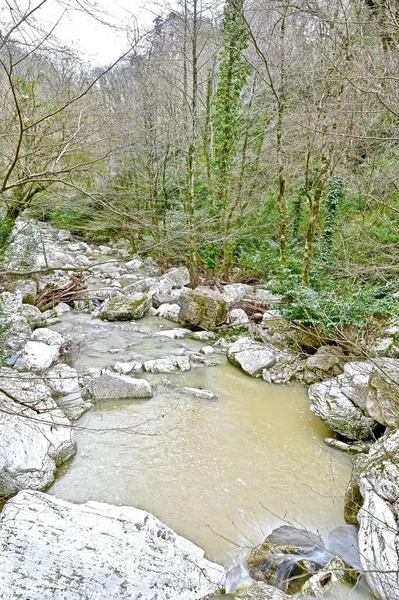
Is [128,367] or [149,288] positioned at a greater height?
[149,288]

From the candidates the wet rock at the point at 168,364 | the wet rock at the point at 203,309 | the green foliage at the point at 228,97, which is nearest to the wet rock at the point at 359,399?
the wet rock at the point at 168,364

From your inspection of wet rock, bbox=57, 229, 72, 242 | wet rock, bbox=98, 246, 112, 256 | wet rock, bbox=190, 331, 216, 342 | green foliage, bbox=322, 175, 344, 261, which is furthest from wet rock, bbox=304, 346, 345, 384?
wet rock, bbox=57, 229, 72, 242

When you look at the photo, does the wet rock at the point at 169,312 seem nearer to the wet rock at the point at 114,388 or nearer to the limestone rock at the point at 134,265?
the wet rock at the point at 114,388

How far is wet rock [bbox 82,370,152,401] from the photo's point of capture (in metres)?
4.70

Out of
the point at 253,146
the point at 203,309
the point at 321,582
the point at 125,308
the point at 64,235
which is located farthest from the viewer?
the point at 64,235

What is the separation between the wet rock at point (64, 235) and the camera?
48.4ft

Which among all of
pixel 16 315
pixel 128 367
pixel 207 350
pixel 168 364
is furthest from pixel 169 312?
pixel 16 315

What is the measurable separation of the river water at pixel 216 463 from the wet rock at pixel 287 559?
17 centimetres

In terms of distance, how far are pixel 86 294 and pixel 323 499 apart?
21.5 ft

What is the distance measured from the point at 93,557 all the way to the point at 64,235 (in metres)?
14.2

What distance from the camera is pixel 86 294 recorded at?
27.5ft

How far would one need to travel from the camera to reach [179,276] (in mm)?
10203

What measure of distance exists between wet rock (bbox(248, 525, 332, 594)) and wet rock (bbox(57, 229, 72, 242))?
14.0 m

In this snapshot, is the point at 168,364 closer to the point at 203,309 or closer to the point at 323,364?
the point at 203,309
